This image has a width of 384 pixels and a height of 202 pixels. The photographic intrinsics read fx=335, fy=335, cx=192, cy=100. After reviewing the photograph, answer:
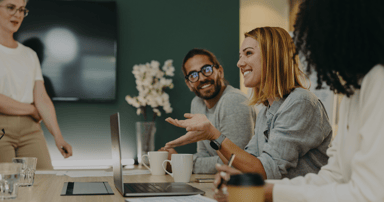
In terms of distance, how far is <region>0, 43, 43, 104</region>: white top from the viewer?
2.41 m

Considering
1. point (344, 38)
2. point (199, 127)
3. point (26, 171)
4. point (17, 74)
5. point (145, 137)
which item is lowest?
point (145, 137)

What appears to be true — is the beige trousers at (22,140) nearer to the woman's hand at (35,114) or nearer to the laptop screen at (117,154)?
the woman's hand at (35,114)

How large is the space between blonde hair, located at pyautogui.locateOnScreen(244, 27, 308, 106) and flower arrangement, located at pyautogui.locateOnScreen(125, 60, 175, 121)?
4.80 feet

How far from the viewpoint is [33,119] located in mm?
2465

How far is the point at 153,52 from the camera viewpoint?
328 cm

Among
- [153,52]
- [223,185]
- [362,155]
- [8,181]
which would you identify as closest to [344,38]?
[362,155]

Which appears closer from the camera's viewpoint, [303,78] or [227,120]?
[303,78]

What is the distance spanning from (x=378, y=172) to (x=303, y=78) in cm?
97

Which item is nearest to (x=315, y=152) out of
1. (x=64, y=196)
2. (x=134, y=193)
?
(x=134, y=193)

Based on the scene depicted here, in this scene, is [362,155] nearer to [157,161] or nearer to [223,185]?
[223,185]

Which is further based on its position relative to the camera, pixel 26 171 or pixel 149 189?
pixel 26 171

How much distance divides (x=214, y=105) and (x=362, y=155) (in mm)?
1789

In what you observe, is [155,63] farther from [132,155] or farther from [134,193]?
[134,193]

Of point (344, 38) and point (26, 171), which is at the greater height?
point (344, 38)
